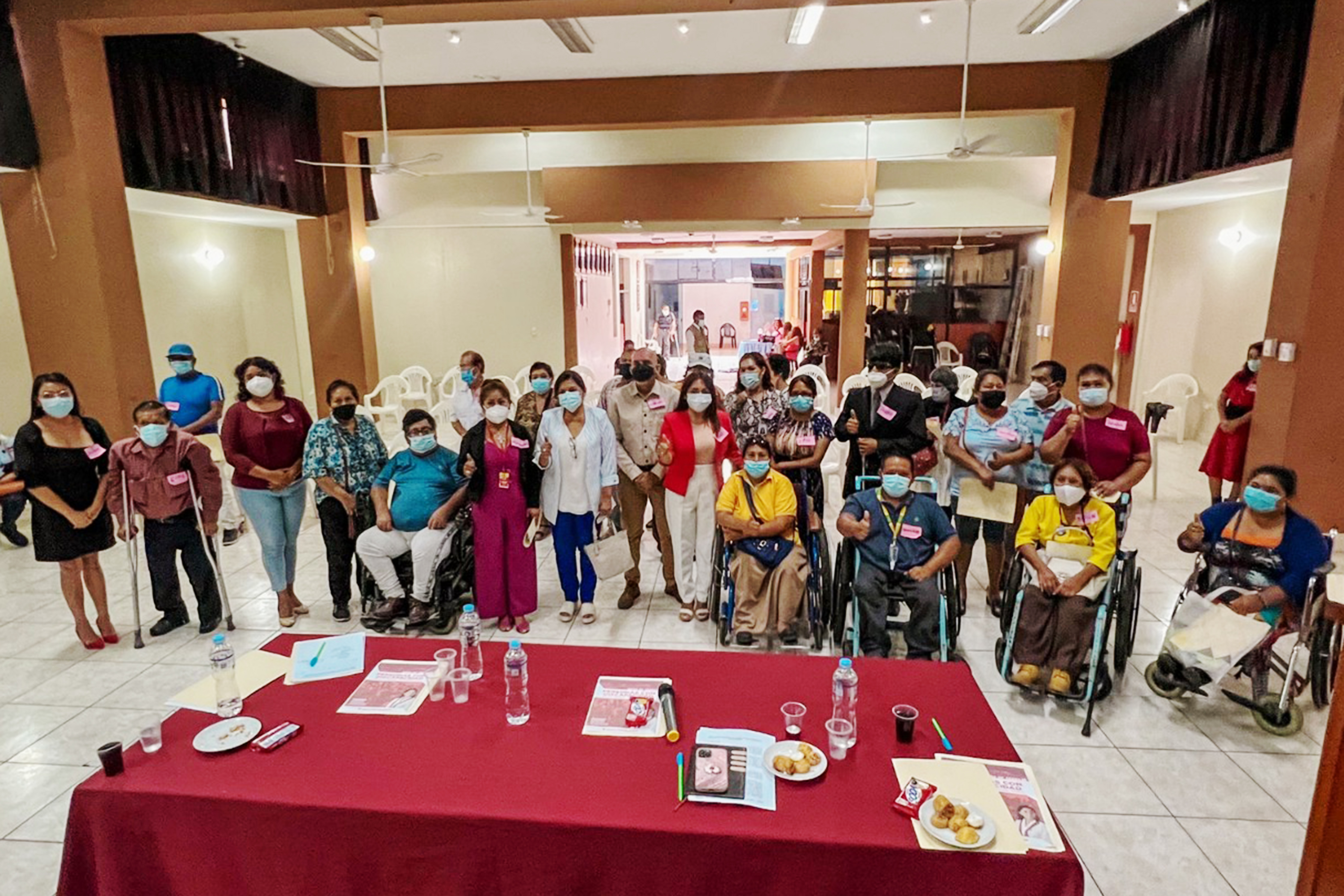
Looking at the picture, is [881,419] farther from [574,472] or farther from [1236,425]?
[1236,425]

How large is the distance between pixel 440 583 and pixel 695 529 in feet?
4.76

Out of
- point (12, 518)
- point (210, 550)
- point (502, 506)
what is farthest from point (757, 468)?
point (12, 518)

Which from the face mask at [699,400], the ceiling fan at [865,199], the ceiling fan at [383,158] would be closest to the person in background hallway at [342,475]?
the face mask at [699,400]

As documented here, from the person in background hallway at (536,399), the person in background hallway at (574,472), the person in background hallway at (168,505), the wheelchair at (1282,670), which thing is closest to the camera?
the wheelchair at (1282,670)

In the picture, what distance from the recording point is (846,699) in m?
2.25

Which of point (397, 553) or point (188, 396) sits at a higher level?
point (188, 396)

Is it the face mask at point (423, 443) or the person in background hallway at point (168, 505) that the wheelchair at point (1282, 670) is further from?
the person in background hallway at point (168, 505)

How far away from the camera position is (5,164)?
5012mm

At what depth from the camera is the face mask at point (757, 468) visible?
12.6 feet

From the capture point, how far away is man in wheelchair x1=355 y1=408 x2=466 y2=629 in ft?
13.5

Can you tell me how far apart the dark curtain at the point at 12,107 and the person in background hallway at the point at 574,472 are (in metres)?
4.05

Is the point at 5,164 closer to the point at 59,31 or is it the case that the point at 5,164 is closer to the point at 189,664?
the point at 59,31

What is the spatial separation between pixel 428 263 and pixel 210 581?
7.36 metres

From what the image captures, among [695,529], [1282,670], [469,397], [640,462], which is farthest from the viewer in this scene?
[469,397]
